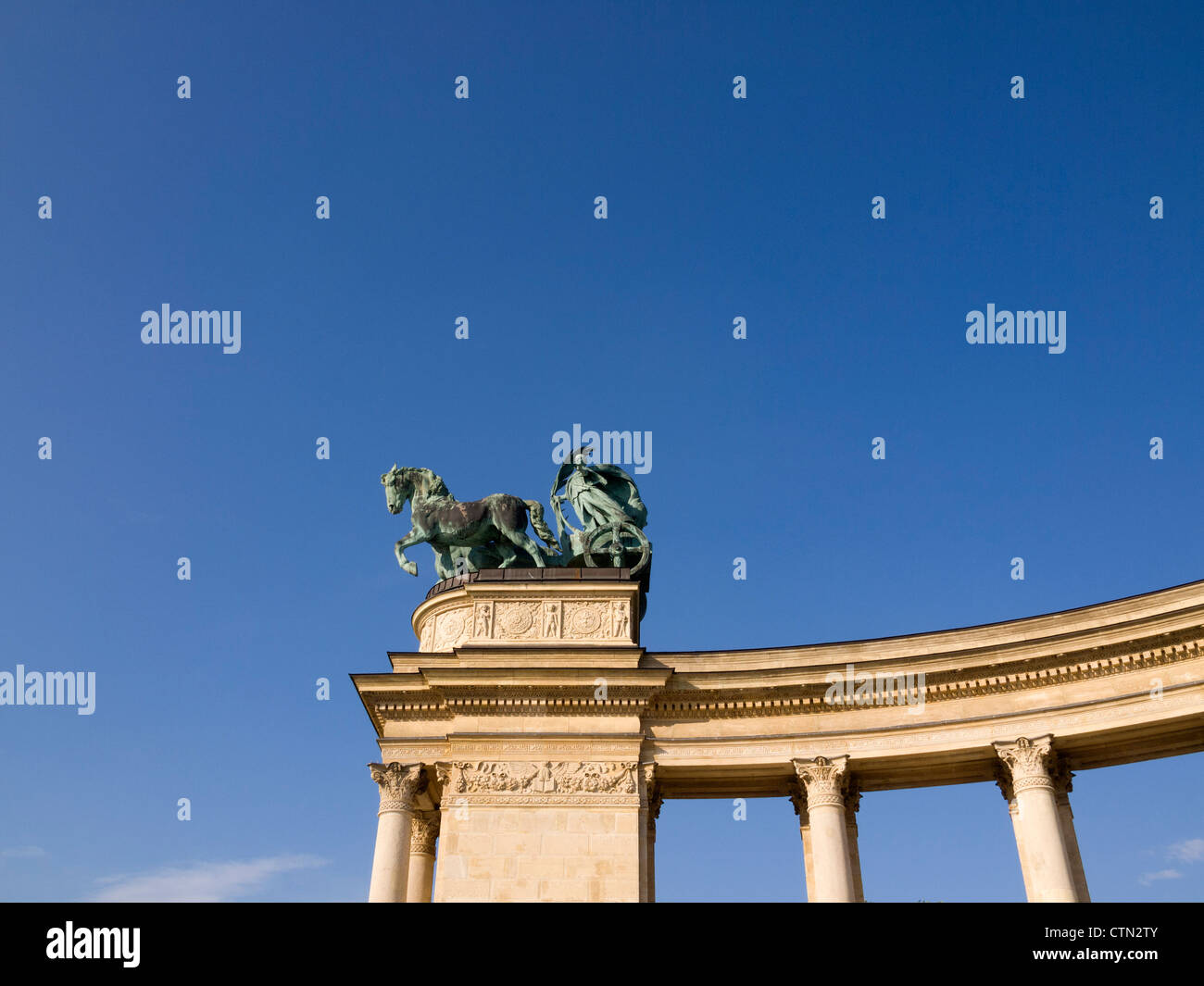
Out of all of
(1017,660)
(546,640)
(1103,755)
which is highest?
(546,640)

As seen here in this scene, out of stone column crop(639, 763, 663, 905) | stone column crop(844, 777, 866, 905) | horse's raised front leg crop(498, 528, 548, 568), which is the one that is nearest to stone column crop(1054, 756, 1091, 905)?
stone column crop(844, 777, 866, 905)

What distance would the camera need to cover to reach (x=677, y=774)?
35375 mm

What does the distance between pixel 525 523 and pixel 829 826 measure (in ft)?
52.4

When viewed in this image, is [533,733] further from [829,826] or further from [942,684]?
[942,684]

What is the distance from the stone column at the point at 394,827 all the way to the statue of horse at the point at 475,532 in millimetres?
8732

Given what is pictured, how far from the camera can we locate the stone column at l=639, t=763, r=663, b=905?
109 feet

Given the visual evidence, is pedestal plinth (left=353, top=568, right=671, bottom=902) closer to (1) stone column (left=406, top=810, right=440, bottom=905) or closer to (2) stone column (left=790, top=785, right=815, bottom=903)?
(1) stone column (left=406, top=810, right=440, bottom=905)

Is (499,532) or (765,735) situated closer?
(765,735)

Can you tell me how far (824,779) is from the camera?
111ft

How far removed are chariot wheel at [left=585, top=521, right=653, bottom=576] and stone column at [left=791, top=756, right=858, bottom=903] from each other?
9856 mm

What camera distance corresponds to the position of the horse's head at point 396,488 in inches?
1695
